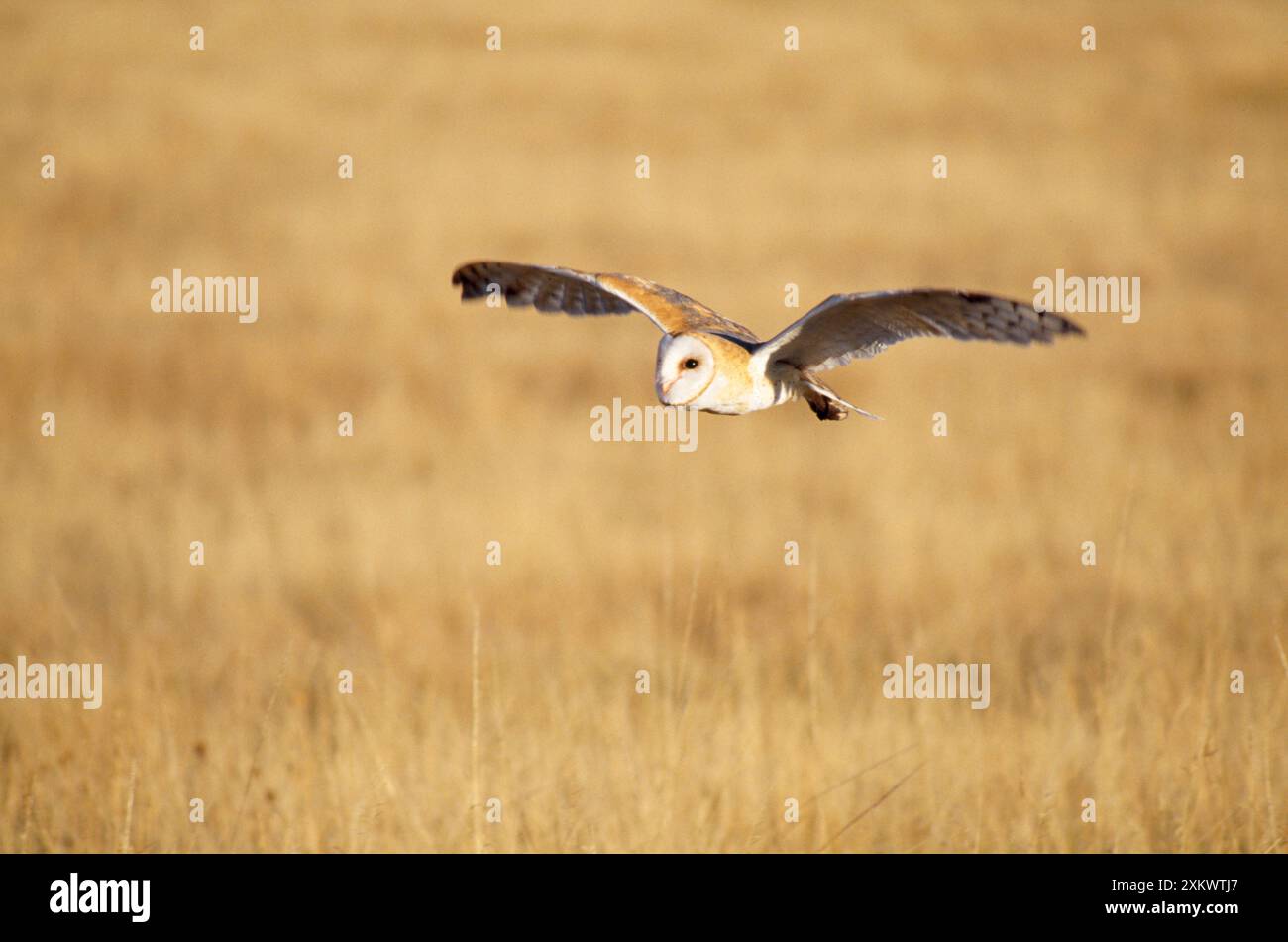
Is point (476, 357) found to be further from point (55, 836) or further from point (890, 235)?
point (55, 836)

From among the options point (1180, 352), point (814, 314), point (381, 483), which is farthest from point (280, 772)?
point (1180, 352)

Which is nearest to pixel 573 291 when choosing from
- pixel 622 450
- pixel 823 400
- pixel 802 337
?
pixel 823 400

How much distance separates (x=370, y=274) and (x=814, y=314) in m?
13.8

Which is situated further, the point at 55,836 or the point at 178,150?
the point at 178,150

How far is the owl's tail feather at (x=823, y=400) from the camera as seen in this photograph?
3746 mm

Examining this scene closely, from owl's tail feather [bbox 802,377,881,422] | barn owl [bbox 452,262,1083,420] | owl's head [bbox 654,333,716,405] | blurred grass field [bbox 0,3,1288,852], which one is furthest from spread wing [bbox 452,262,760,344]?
blurred grass field [bbox 0,3,1288,852]

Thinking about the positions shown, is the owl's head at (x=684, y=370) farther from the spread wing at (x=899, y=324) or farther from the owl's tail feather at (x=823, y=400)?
the owl's tail feather at (x=823, y=400)

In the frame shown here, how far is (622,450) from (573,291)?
7.34 m

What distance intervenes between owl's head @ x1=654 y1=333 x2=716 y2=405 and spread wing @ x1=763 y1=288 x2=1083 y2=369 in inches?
6.3

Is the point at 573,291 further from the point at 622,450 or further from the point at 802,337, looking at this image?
the point at 622,450

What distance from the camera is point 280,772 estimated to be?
574cm

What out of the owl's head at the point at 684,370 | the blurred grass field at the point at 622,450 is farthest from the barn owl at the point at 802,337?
the blurred grass field at the point at 622,450

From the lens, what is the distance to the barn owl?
336cm

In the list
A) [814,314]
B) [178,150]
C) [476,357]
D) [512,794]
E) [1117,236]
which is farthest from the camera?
[178,150]
